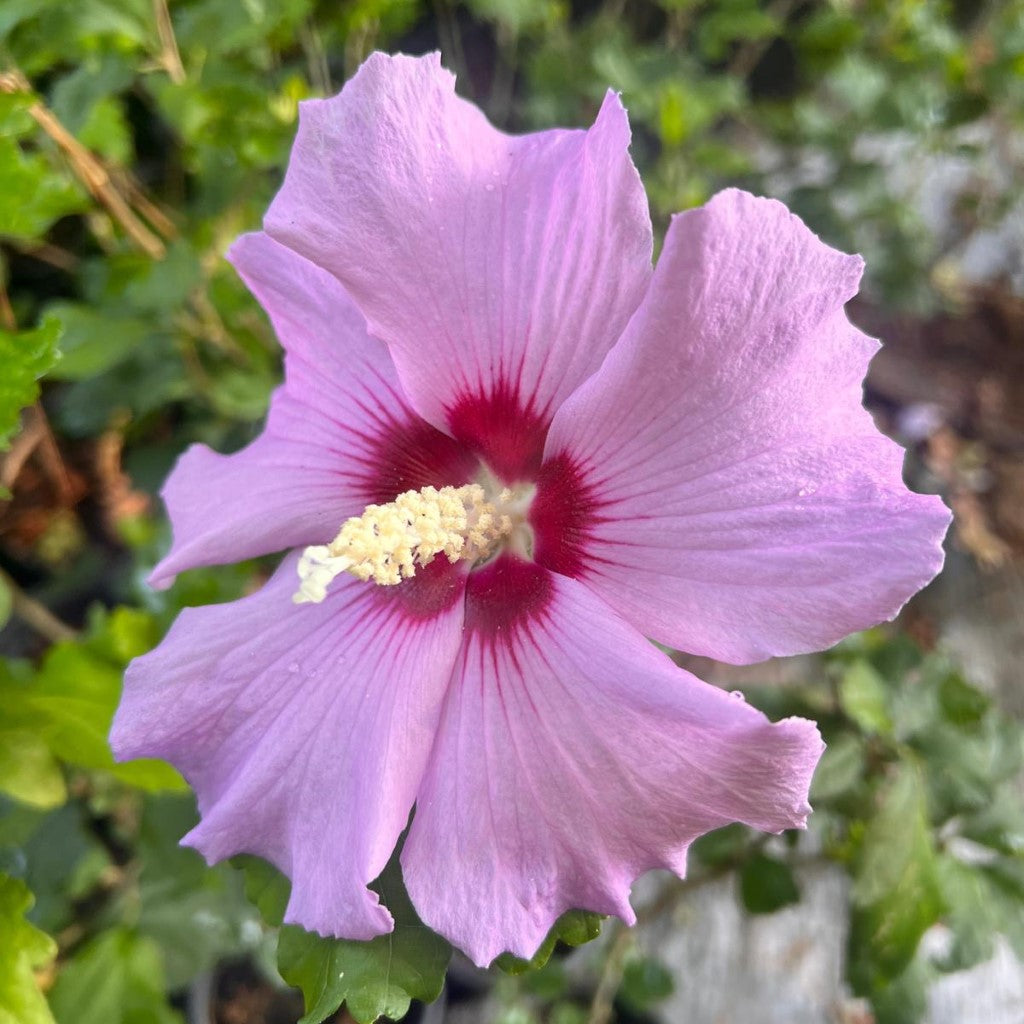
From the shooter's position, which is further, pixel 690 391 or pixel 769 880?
pixel 769 880

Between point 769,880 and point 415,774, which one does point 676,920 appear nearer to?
point 769,880

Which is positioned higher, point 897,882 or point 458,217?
point 458,217

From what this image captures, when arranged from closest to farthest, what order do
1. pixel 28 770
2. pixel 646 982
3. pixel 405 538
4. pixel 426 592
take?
pixel 405 538
pixel 426 592
pixel 28 770
pixel 646 982

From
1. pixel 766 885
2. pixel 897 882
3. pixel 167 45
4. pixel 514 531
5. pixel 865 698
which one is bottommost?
pixel 766 885

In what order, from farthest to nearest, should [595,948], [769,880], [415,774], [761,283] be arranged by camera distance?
1. [595,948]
2. [769,880]
3. [415,774]
4. [761,283]

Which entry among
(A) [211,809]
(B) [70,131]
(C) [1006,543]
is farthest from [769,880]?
(C) [1006,543]

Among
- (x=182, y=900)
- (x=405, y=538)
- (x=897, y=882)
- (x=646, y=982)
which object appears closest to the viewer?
(x=405, y=538)

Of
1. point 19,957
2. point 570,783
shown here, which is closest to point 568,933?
point 570,783

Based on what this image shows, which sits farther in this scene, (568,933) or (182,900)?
(182,900)

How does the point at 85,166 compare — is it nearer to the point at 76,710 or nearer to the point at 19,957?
the point at 76,710
